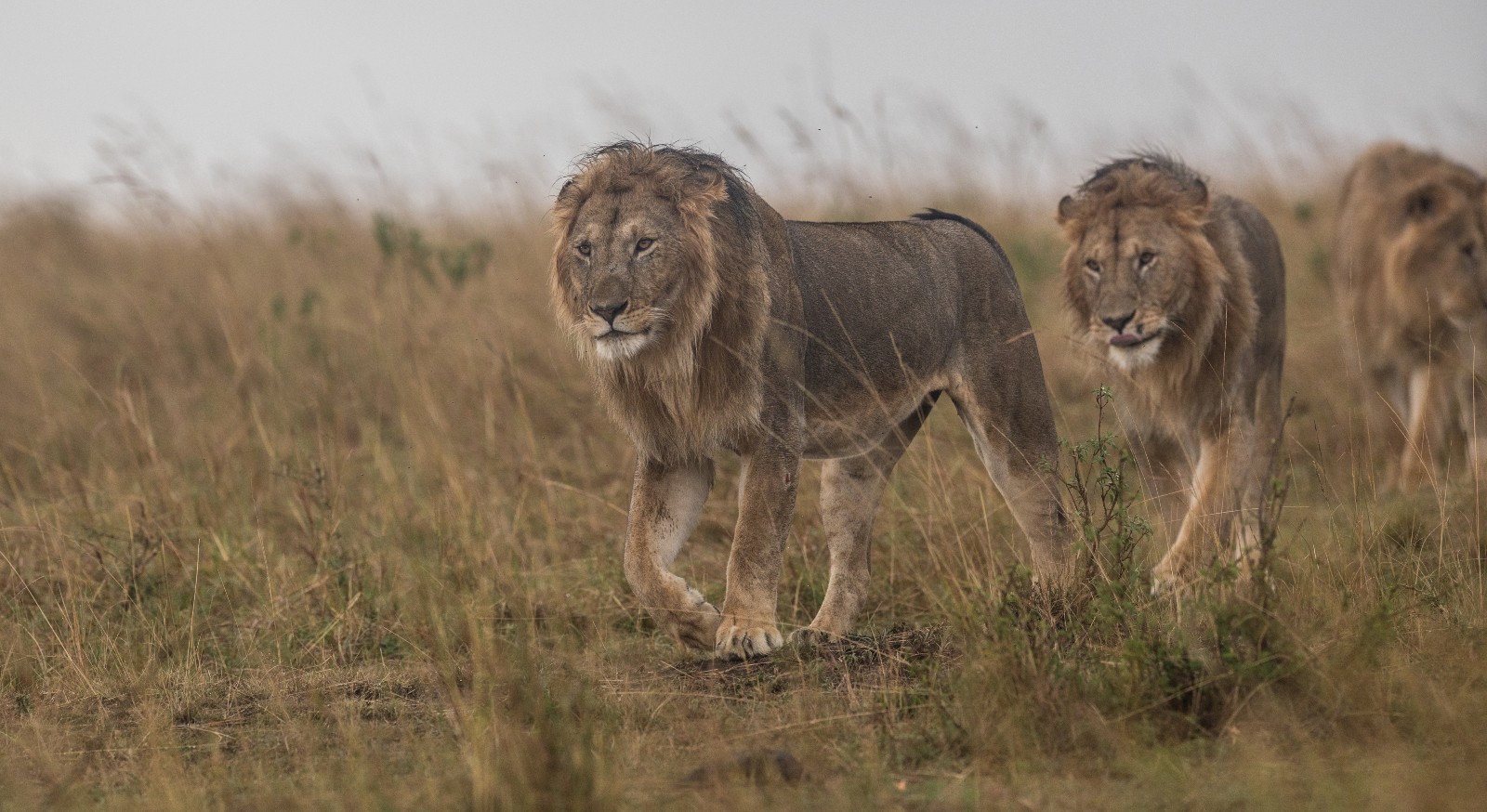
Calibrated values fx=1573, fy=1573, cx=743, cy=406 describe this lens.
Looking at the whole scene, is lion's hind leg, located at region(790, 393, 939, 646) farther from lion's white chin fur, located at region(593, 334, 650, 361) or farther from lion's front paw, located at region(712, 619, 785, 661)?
lion's white chin fur, located at region(593, 334, 650, 361)

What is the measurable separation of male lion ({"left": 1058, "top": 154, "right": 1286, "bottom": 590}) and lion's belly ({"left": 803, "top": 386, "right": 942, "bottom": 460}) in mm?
1117

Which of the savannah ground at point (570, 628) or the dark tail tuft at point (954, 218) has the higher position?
the dark tail tuft at point (954, 218)

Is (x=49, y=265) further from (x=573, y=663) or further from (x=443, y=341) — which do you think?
(x=573, y=663)

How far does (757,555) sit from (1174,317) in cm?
236

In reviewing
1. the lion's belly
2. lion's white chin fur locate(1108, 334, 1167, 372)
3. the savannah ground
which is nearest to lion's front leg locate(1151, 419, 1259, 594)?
the savannah ground

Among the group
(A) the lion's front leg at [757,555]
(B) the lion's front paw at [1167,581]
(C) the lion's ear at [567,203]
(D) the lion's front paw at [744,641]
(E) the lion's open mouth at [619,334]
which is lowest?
(B) the lion's front paw at [1167,581]

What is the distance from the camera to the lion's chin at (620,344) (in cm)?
447

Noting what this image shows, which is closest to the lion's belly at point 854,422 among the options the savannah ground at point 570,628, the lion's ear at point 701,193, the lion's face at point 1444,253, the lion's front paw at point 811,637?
the savannah ground at point 570,628

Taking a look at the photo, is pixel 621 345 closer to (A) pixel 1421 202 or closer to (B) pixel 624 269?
(B) pixel 624 269

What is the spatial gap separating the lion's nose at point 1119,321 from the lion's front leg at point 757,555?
1.81 meters

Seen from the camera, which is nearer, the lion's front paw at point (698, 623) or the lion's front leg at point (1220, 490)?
the lion's front paw at point (698, 623)

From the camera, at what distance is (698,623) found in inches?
177

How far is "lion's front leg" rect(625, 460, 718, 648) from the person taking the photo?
454 cm

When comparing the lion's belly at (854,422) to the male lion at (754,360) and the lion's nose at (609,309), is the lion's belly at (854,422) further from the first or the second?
the lion's nose at (609,309)
